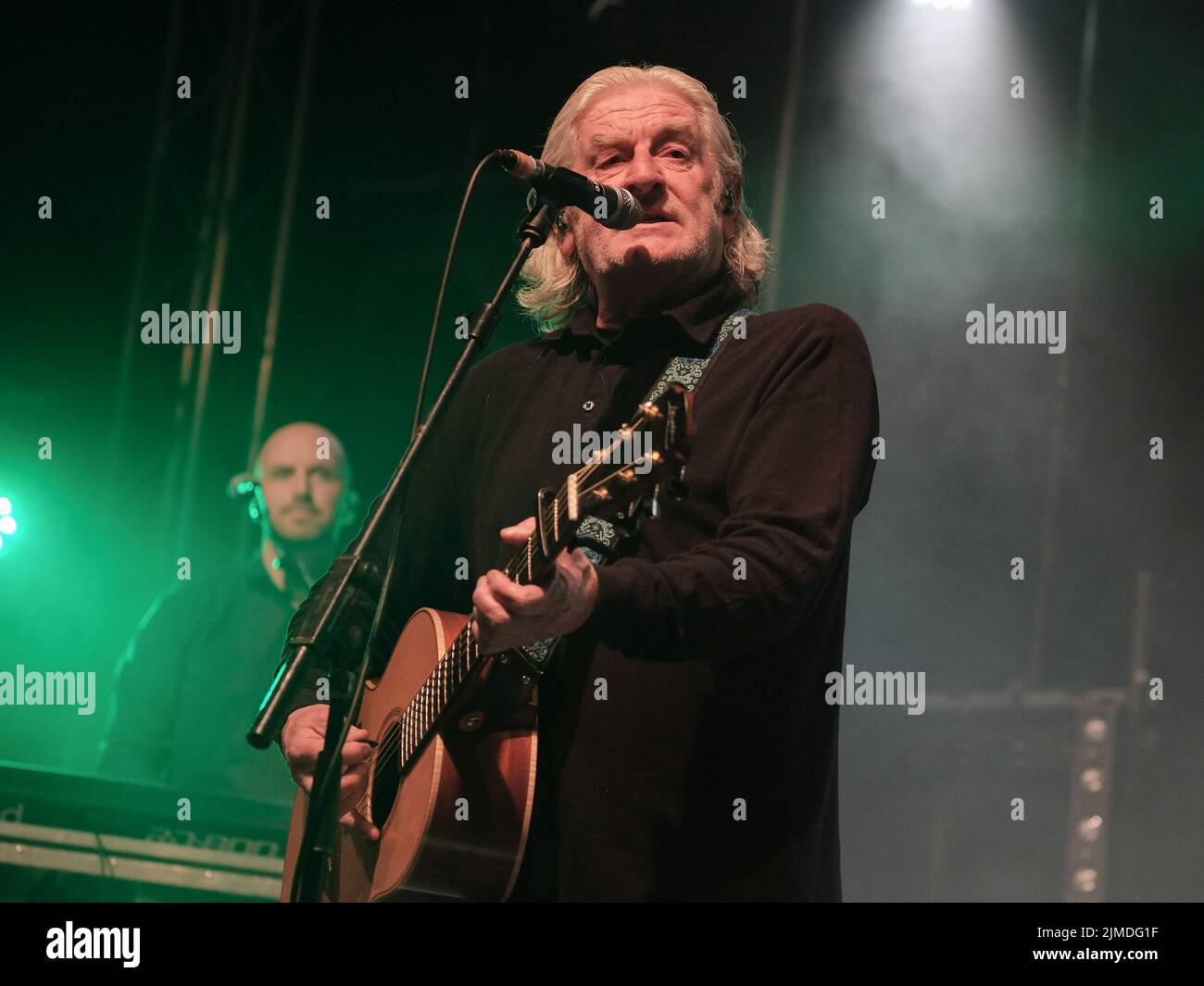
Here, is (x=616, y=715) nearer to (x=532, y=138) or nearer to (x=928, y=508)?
(x=928, y=508)

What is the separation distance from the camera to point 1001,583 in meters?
4.97

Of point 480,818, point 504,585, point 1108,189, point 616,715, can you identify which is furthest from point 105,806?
point 1108,189

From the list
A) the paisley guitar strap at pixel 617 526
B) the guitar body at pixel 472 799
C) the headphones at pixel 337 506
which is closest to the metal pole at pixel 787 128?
the headphones at pixel 337 506

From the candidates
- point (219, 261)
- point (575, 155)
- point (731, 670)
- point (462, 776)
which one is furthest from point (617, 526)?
point (219, 261)

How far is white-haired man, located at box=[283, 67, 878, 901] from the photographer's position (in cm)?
175

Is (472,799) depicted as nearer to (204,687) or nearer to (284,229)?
(204,687)

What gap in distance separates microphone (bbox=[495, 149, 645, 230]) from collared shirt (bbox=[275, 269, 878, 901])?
36 cm

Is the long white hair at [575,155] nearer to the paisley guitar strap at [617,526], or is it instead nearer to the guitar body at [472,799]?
the paisley guitar strap at [617,526]

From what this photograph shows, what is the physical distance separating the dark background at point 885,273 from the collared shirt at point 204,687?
34 centimetres

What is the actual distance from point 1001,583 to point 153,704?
3532mm

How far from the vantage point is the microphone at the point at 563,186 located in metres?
2.06

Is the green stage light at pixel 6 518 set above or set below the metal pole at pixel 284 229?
below

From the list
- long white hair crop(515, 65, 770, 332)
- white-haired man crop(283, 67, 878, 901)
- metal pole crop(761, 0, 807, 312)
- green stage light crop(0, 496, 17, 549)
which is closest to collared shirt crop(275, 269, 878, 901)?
white-haired man crop(283, 67, 878, 901)

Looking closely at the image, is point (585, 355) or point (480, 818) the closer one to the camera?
point (480, 818)
